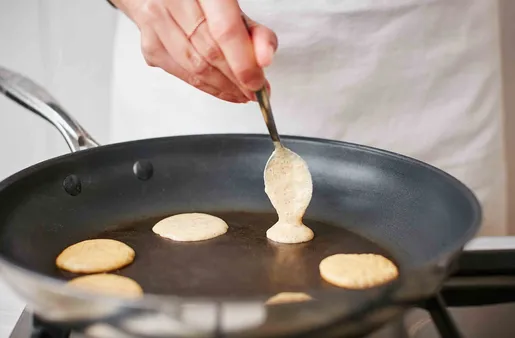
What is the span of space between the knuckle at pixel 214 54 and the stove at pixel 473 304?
0.33 m

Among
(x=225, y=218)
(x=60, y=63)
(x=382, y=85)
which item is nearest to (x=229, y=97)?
(x=225, y=218)

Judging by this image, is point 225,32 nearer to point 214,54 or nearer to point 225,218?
point 214,54

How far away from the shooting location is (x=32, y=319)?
682 mm

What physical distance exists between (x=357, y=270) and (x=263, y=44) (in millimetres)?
259

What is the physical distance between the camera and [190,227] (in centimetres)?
88

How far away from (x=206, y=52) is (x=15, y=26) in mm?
769

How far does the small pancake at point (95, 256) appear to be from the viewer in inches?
30.8

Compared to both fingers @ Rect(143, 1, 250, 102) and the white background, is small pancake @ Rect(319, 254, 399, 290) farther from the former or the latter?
the white background

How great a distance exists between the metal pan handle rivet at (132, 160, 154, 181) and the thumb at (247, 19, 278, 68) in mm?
274

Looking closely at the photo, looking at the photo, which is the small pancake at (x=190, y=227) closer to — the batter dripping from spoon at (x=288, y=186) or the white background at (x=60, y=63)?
the batter dripping from spoon at (x=288, y=186)

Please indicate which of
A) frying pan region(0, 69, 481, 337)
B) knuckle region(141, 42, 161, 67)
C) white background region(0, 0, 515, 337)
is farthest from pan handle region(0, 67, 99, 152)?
white background region(0, 0, 515, 337)

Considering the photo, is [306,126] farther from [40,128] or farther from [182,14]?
[40,128]

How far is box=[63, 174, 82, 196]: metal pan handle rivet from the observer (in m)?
0.90

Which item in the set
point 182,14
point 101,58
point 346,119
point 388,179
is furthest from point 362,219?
point 101,58
